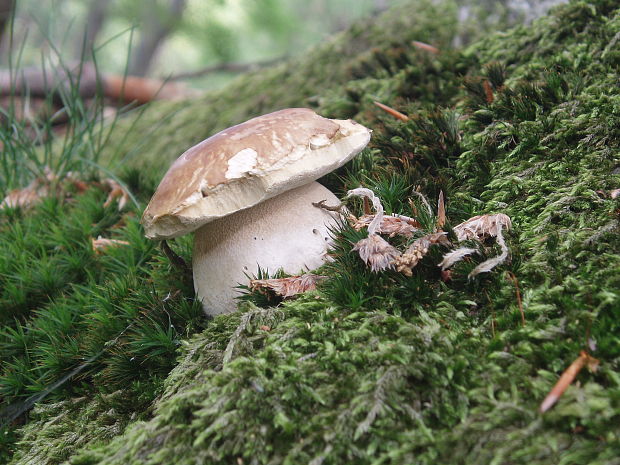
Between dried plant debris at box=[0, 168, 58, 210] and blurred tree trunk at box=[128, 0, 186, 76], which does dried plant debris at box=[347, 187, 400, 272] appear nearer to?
dried plant debris at box=[0, 168, 58, 210]

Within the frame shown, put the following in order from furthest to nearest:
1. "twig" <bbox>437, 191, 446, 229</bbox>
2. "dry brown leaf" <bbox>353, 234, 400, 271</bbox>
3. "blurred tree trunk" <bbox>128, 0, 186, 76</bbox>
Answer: "blurred tree trunk" <bbox>128, 0, 186, 76</bbox>
"twig" <bbox>437, 191, 446, 229</bbox>
"dry brown leaf" <bbox>353, 234, 400, 271</bbox>

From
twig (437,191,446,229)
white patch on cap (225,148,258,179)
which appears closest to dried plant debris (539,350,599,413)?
twig (437,191,446,229)

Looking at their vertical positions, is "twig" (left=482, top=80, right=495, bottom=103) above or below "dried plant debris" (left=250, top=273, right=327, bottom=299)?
above

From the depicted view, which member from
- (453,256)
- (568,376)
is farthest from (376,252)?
(568,376)

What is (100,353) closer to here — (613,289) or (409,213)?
(409,213)

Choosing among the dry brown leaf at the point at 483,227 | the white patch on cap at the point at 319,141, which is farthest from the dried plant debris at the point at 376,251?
the white patch on cap at the point at 319,141

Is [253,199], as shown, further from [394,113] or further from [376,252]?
[394,113]

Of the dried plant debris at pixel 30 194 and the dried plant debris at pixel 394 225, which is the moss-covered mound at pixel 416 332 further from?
the dried plant debris at pixel 30 194
